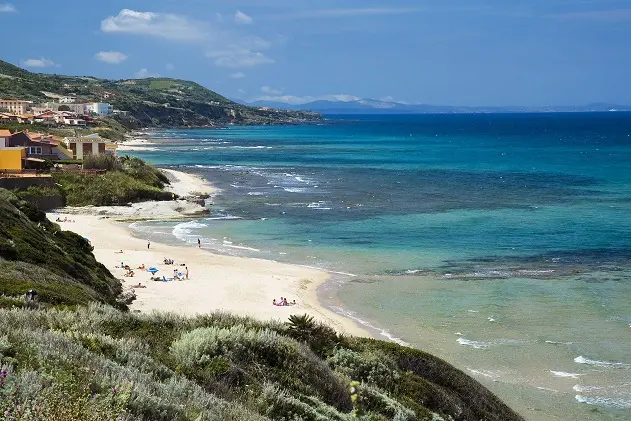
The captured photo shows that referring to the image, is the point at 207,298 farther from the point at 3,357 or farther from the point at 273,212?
the point at 273,212

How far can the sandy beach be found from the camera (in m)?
26.0

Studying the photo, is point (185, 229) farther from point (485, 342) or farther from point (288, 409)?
point (288, 409)

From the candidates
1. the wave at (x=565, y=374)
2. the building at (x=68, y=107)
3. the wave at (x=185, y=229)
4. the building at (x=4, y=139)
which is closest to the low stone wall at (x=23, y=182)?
the building at (x=4, y=139)

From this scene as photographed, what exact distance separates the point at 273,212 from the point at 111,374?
45963 millimetres

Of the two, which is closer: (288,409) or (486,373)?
(288,409)

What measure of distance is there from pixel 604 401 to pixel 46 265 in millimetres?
15671

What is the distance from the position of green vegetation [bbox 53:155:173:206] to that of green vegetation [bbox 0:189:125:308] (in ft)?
78.6

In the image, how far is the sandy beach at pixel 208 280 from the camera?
2597cm

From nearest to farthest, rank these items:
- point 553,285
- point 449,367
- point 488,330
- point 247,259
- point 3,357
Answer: point 3,357
point 449,367
point 488,330
point 553,285
point 247,259

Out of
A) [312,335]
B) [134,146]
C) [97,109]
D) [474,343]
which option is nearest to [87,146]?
[134,146]

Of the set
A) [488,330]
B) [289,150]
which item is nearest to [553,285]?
[488,330]

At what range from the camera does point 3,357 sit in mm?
6508

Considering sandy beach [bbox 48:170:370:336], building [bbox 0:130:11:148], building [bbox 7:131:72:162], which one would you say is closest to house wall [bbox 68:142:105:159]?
building [bbox 7:131:72:162]

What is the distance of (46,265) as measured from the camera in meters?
20.3
